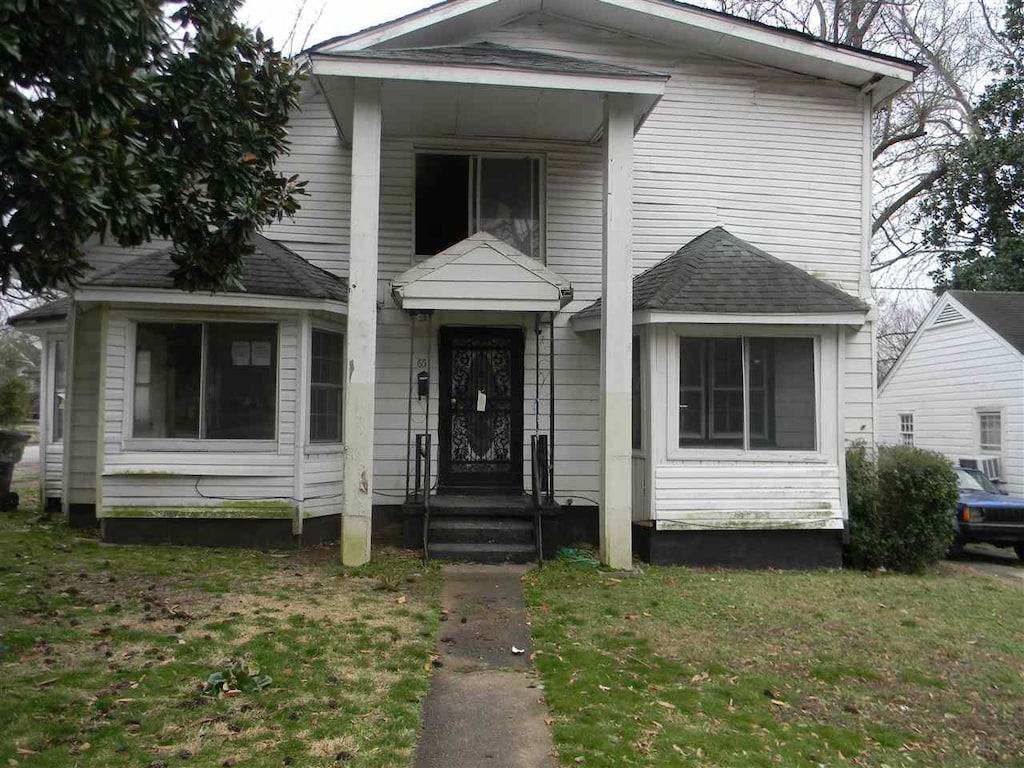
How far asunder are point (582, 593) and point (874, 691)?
2756mm

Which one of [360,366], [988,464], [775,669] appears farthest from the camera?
[988,464]

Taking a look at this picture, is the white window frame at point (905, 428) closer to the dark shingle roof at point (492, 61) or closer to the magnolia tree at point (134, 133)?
the dark shingle roof at point (492, 61)

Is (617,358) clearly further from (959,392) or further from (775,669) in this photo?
(959,392)

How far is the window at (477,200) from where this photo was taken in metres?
10.3

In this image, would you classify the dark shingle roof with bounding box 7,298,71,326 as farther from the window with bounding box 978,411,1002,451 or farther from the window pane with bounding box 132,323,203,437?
the window with bounding box 978,411,1002,451

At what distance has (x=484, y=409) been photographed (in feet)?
32.8

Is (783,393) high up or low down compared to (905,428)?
up

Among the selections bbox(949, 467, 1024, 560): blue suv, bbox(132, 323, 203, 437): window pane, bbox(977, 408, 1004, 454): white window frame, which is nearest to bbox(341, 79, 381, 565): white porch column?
bbox(132, 323, 203, 437): window pane

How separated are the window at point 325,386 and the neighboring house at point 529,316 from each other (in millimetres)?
35

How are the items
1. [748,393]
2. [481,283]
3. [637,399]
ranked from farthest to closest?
[637,399]
[748,393]
[481,283]

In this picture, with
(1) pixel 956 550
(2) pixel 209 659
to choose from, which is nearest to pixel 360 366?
(2) pixel 209 659

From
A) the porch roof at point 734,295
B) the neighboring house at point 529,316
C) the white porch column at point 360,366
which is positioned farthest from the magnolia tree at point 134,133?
the porch roof at point 734,295

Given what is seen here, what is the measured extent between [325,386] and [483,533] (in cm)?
276

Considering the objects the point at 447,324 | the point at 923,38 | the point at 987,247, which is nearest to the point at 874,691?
the point at 447,324
